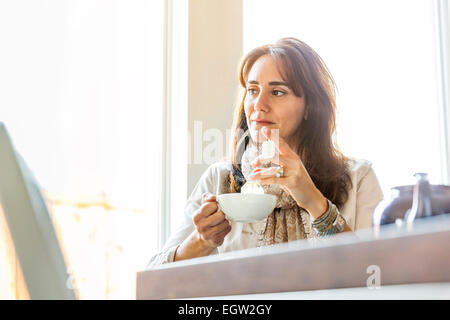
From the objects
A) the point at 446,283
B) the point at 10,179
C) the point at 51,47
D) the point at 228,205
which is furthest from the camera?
the point at 51,47

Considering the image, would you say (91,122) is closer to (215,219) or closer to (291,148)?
(291,148)

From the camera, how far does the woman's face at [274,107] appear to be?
1387mm

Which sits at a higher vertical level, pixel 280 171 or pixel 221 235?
pixel 280 171

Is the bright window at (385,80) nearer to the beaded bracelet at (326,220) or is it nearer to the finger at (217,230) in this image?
the beaded bracelet at (326,220)

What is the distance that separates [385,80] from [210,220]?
2.39ft

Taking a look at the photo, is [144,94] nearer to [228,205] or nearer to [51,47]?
[51,47]

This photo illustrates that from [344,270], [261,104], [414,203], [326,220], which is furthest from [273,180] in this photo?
[344,270]

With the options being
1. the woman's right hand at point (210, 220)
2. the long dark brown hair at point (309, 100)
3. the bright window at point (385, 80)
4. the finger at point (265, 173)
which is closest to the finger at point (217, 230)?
the woman's right hand at point (210, 220)

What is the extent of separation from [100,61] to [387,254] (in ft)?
4.57

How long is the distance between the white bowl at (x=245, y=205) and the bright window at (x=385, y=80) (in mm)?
646

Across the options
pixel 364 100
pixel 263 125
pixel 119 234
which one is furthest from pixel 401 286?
pixel 119 234

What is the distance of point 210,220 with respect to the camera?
1.03 meters

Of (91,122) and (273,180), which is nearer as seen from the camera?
(273,180)
